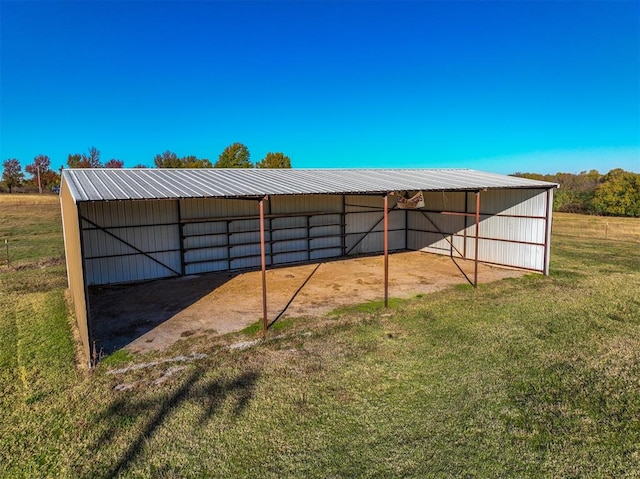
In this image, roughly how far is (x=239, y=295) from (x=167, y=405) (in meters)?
4.90

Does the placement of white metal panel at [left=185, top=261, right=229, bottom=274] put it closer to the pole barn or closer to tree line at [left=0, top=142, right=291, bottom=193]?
the pole barn

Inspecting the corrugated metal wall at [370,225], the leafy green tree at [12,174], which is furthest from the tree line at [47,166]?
the corrugated metal wall at [370,225]

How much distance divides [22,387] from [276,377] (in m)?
3.26

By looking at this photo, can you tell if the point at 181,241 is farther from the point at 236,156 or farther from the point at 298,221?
the point at 236,156

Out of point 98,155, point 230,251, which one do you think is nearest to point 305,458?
point 230,251

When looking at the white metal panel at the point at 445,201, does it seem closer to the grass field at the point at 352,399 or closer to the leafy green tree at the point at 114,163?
the grass field at the point at 352,399

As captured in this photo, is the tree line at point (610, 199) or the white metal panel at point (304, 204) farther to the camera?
the tree line at point (610, 199)

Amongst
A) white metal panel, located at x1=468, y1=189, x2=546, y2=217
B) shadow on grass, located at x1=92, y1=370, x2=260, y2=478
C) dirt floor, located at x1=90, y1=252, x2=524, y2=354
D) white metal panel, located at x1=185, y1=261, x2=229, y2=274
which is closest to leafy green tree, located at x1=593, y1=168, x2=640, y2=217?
white metal panel, located at x1=468, y1=189, x2=546, y2=217

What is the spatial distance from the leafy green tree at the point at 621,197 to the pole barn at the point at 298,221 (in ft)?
69.8

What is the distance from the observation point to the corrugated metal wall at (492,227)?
11.9 metres

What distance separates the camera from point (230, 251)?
12.9m

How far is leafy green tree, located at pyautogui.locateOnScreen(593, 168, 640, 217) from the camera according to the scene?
1137 inches

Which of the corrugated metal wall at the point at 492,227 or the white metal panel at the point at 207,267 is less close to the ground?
the corrugated metal wall at the point at 492,227

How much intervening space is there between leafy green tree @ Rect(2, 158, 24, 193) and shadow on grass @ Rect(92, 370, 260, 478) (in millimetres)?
58836
